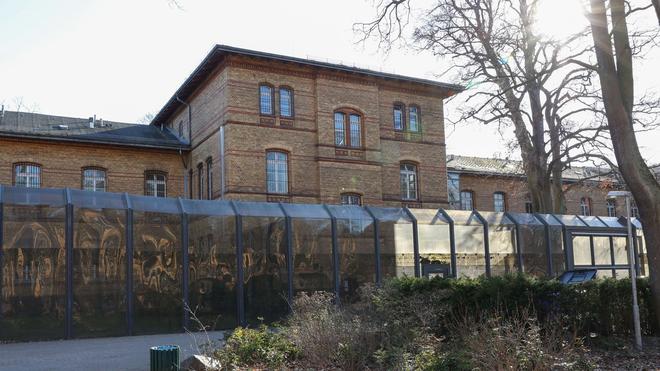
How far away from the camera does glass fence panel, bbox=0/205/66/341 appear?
1364 centimetres

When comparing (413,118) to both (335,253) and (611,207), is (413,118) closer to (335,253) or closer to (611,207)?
(335,253)

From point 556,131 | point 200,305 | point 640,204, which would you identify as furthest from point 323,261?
point 556,131

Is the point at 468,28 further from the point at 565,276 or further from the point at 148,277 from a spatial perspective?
the point at 148,277

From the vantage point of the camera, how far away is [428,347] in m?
8.85

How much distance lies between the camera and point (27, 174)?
2597 centimetres

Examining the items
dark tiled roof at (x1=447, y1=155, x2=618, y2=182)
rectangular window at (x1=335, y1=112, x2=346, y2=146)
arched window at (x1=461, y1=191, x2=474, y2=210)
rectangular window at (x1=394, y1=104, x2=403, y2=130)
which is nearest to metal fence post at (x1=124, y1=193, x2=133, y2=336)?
rectangular window at (x1=335, y1=112, x2=346, y2=146)

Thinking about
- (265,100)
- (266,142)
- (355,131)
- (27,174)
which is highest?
(265,100)

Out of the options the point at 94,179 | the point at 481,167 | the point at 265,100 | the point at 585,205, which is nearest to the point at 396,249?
the point at 265,100

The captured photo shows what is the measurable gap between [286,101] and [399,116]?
19.4 ft

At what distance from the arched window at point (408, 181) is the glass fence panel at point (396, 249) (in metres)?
8.72

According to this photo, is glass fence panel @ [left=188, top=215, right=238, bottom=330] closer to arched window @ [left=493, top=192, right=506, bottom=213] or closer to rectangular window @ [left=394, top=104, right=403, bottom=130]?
rectangular window @ [left=394, top=104, right=403, bottom=130]

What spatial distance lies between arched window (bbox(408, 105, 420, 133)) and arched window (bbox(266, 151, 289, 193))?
6.77 meters

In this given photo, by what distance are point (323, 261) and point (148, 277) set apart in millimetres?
5070

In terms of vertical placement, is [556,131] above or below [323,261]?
above
